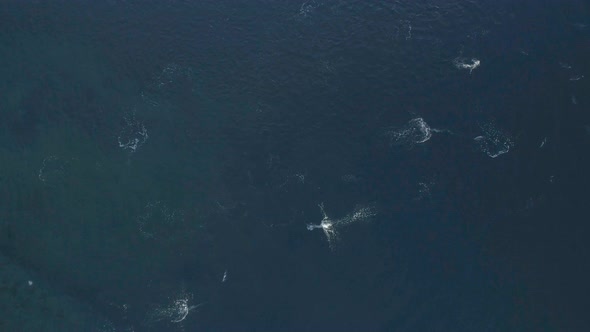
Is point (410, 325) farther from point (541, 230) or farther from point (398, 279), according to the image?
point (541, 230)

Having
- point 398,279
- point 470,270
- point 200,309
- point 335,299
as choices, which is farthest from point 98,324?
point 470,270

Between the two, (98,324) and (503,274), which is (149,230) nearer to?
(98,324)

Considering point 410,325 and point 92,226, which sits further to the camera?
point 92,226

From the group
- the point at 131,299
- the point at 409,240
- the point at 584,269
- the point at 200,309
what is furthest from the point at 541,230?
the point at 131,299

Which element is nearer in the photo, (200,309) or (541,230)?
(200,309)

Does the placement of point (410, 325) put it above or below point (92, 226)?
below

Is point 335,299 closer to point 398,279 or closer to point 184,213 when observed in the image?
point 398,279

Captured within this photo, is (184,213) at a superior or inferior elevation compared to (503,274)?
superior
